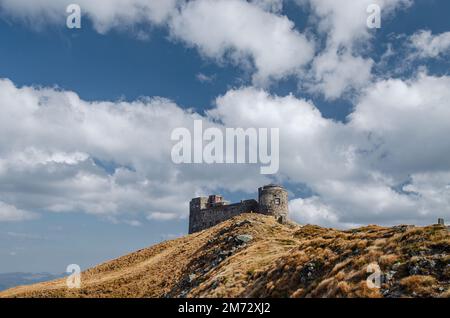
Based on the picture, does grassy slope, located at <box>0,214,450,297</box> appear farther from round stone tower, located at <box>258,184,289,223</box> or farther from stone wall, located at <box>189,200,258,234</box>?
stone wall, located at <box>189,200,258,234</box>

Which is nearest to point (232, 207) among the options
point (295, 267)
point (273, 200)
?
point (273, 200)

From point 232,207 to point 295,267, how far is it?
50796 mm

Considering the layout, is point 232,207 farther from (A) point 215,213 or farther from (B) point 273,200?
(B) point 273,200

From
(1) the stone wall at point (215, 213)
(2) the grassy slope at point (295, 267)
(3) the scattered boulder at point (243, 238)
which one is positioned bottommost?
(2) the grassy slope at point (295, 267)

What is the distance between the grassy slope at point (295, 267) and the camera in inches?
795

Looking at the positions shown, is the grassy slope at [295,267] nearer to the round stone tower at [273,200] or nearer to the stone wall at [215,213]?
the round stone tower at [273,200]

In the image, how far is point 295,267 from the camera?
26344 millimetres

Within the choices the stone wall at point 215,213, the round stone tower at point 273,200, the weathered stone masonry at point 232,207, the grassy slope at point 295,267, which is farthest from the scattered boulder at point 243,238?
the stone wall at point 215,213

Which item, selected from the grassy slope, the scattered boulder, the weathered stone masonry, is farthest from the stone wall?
the scattered boulder

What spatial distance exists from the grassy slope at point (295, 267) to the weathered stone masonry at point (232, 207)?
20.7 m

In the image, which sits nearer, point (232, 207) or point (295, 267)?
point (295, 267)

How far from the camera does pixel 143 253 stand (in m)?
63.9
